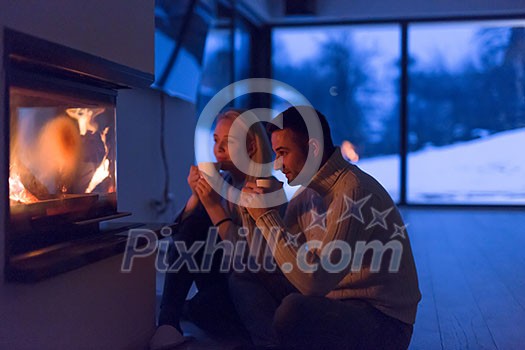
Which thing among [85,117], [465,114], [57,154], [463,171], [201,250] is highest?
[465,114]

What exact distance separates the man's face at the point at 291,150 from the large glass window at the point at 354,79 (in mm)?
5330

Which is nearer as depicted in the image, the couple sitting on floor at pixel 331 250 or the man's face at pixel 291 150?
the couple sitting on floor at pixel 331 250

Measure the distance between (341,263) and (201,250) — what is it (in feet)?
3.09

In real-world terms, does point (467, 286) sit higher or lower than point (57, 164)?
lower

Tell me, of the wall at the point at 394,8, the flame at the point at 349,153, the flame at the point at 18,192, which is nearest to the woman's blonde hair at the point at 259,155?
the flame at the point at 18,192

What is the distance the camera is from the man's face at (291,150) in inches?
70.3

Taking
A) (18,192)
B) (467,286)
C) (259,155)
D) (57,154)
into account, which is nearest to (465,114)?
(467,286)

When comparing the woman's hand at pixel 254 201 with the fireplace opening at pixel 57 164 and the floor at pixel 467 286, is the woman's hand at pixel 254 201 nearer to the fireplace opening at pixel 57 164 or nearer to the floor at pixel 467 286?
the fireplace opening at pixel 57 164

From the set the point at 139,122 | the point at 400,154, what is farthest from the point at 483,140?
the point at 139,122

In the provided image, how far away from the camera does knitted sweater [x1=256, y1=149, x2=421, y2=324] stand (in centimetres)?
167

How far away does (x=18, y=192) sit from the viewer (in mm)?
1613

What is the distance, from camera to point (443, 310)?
9.28 feet

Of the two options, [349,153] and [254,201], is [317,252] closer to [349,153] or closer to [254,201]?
[254,201]

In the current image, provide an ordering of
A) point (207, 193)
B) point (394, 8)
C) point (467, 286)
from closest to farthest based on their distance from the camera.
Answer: point (207, 193) → point (467, 286) → point (394, 8)
